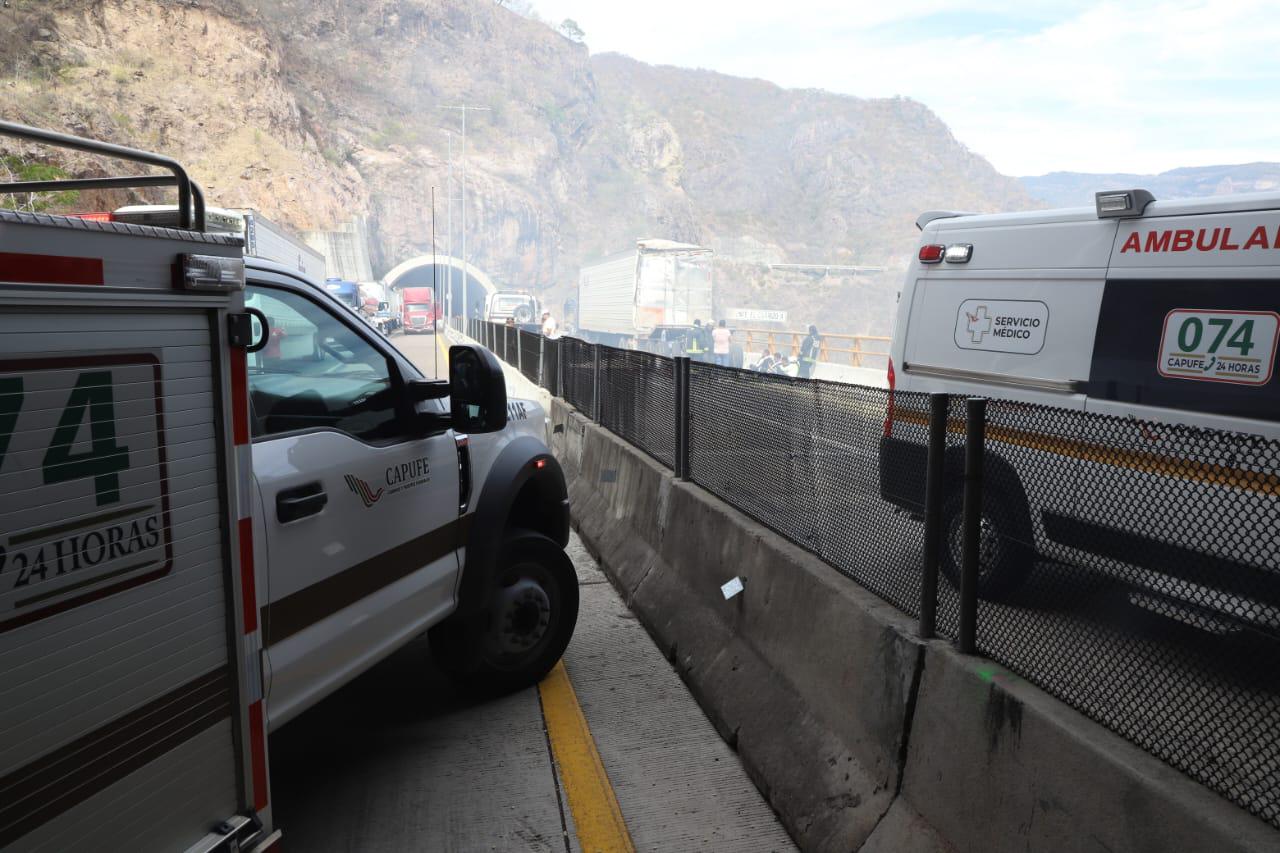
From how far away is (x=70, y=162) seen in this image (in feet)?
140

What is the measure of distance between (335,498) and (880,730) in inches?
84.5

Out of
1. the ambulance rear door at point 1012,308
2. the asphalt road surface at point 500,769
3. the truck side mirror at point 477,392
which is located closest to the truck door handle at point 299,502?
the truck side mirror at point 477,392

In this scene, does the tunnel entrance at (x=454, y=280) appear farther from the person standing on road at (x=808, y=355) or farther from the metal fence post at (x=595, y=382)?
the metal fence post at (x=595, y=382)

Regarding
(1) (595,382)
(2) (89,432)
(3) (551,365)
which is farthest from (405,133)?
(2) (89,432)

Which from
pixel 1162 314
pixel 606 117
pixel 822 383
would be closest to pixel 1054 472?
pixel 822 383

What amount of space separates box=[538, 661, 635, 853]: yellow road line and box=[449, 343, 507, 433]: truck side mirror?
1.63m

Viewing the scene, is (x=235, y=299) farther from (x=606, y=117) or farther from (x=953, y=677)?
(x=606, y=117)

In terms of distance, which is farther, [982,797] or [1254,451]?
[982,797]

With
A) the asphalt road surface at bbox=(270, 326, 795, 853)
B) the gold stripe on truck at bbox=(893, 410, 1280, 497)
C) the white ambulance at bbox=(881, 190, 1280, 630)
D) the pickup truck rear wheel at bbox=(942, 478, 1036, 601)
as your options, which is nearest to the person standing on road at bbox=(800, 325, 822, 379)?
the white ambulance at bbox=(881, 190, 1280, 630)

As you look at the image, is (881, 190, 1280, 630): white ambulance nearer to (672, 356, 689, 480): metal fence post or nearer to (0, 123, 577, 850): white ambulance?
(672, 356, 689, 480): metal fence post

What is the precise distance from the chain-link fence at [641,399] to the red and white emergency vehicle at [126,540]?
15.0 feet

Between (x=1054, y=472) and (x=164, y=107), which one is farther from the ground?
(x=164, y=107)

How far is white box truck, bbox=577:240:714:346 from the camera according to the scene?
53219 mm

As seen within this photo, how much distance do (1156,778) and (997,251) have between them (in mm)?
5009
